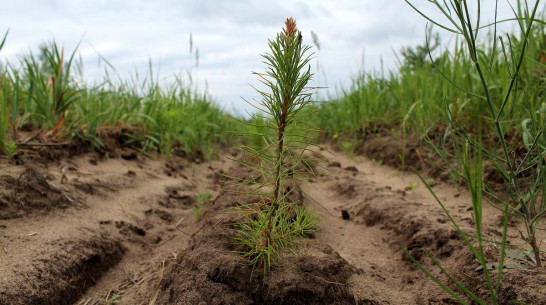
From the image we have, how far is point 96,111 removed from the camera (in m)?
3.87

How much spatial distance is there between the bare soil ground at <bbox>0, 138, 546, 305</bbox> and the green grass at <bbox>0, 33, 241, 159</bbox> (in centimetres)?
32

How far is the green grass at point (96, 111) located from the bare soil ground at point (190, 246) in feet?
1.06

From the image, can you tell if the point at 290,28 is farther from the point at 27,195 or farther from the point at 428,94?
the point at 428,94

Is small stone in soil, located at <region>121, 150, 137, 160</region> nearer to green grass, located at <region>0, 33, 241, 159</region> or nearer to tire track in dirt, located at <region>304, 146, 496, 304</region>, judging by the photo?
green grass, located at <region>0, 33, 241, 159</region>

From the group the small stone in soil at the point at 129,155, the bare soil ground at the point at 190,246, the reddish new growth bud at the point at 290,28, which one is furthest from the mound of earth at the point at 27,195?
the reddish new growth bud at the point at 290,28

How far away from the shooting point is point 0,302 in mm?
1478

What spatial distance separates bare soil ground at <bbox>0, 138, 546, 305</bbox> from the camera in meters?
1.44

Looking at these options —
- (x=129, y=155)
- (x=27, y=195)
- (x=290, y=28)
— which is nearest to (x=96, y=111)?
(x=129, y=155)

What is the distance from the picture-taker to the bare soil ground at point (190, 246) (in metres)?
1.44

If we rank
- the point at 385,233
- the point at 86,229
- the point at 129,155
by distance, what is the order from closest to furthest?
1. the point at 86,229
2. the point at 385,233
3. the point at 129,155

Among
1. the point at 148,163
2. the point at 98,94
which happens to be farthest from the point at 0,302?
the point at 98,94

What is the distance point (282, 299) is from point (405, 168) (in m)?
2.85

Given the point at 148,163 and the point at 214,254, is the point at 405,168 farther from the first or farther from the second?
the point at 214,254

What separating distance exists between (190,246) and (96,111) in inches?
103
